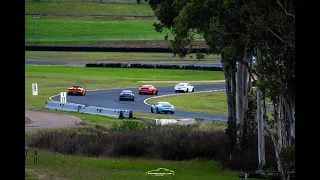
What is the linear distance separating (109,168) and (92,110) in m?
26.7

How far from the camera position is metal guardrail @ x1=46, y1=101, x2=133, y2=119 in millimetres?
54344

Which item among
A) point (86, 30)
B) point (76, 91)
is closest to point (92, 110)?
point (76, 91)

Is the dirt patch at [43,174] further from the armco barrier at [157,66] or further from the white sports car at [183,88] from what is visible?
the armco barrier at [157,66]

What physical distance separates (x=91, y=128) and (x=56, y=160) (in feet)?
47.4

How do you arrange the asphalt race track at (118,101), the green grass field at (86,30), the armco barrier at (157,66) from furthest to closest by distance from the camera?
the green grass field at (86,30)
the armco barrier at (157,66)
the asphalt race track at (118,101)

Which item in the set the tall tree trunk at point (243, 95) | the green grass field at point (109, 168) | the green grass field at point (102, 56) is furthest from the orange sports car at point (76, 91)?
the green grass field at point (102, 56)

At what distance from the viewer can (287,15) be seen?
22125 millimetres

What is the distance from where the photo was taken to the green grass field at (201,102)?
61.9 meters

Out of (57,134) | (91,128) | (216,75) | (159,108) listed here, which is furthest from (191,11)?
(216,75)

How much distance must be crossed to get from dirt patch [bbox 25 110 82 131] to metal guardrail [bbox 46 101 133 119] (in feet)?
8.82

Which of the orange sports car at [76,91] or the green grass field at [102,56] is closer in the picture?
the orange sports car at [76,91]

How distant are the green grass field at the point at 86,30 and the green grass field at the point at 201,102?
223 ft
